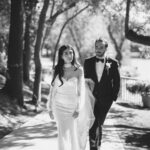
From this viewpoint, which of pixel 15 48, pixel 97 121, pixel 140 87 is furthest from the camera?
pixel 140 87

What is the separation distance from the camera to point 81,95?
5766 millimetres

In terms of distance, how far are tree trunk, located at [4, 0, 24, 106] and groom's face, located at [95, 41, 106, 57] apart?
705 cm

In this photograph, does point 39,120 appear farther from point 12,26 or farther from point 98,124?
point 98,124

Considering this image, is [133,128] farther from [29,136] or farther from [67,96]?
[67,96]

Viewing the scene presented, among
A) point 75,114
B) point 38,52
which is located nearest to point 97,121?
point 75,114

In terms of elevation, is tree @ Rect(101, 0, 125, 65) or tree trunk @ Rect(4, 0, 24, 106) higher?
tree @ Rect(101, 0, 125, 65)

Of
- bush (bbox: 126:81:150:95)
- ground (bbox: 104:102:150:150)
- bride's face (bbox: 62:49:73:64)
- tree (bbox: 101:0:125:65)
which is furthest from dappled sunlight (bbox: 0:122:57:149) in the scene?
tree (bbox: 101:0:125:65)

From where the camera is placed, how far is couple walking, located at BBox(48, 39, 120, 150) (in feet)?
18.8

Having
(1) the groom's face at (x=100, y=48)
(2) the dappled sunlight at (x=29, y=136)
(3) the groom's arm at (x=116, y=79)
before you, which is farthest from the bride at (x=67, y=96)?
(2) the dappled sunlight at (x=29, y=136)

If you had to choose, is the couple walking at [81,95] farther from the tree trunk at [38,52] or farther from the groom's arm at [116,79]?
the tree trunk at [38,52]

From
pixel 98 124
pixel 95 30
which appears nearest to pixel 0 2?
pixel 98 124

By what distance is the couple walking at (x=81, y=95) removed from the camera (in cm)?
572

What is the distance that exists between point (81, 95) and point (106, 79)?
777 mm

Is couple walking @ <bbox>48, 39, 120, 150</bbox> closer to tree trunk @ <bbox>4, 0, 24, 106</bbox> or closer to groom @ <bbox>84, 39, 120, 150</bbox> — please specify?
groom @ <bbox>84, 39, 120, 150</bbox>
